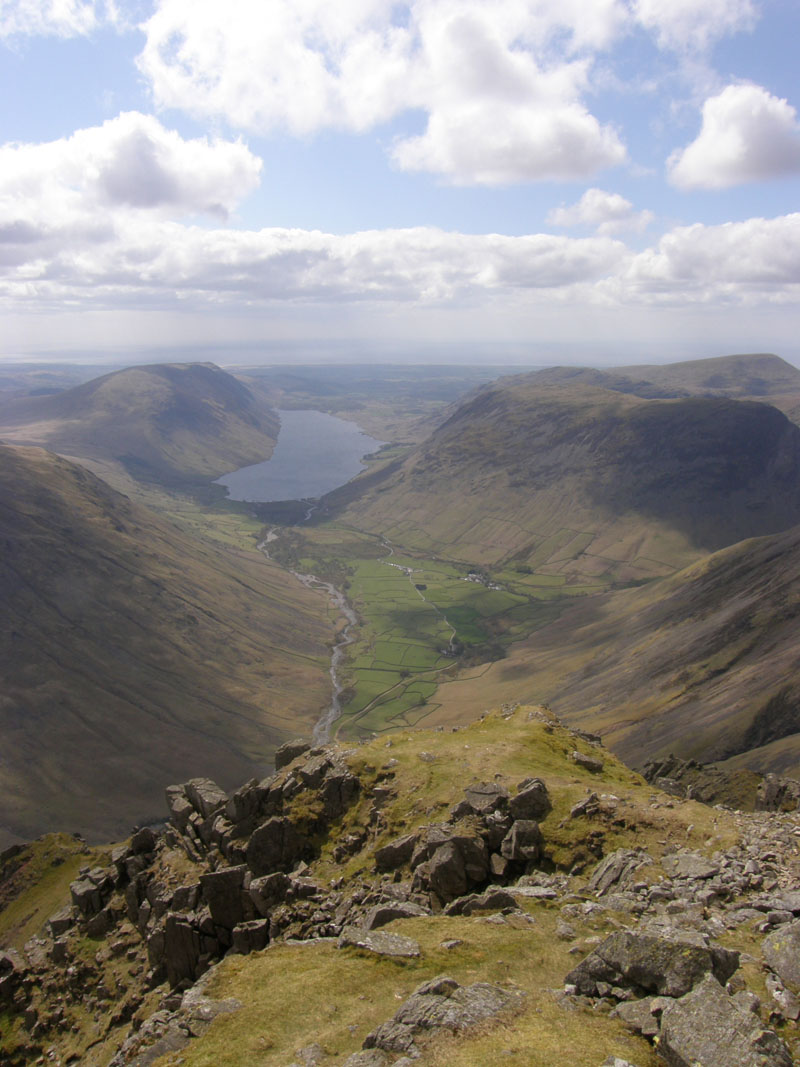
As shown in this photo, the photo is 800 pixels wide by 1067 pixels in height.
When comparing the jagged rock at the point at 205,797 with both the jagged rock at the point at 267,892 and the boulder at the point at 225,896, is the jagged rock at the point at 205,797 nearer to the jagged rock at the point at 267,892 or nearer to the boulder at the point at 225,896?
the boulder at the point at 225,896

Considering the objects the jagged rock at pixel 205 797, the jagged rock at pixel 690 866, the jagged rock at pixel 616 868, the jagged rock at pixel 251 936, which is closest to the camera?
the jagged rock at pixel 690 866

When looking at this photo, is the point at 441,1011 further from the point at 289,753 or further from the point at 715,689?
the point at 715,689

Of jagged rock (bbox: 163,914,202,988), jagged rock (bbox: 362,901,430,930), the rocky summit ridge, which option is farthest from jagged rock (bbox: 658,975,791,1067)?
jagged rock (bbox: 163,914,202,988)

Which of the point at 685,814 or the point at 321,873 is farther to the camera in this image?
the point at 321,873

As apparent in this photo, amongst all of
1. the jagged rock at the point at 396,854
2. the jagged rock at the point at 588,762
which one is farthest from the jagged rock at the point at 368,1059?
the jagged rock at the point at 588,762

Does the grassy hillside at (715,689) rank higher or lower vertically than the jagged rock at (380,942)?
lower

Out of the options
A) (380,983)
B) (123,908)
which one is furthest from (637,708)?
(380,983)

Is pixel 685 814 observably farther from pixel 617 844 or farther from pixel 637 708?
pixel 637 708
